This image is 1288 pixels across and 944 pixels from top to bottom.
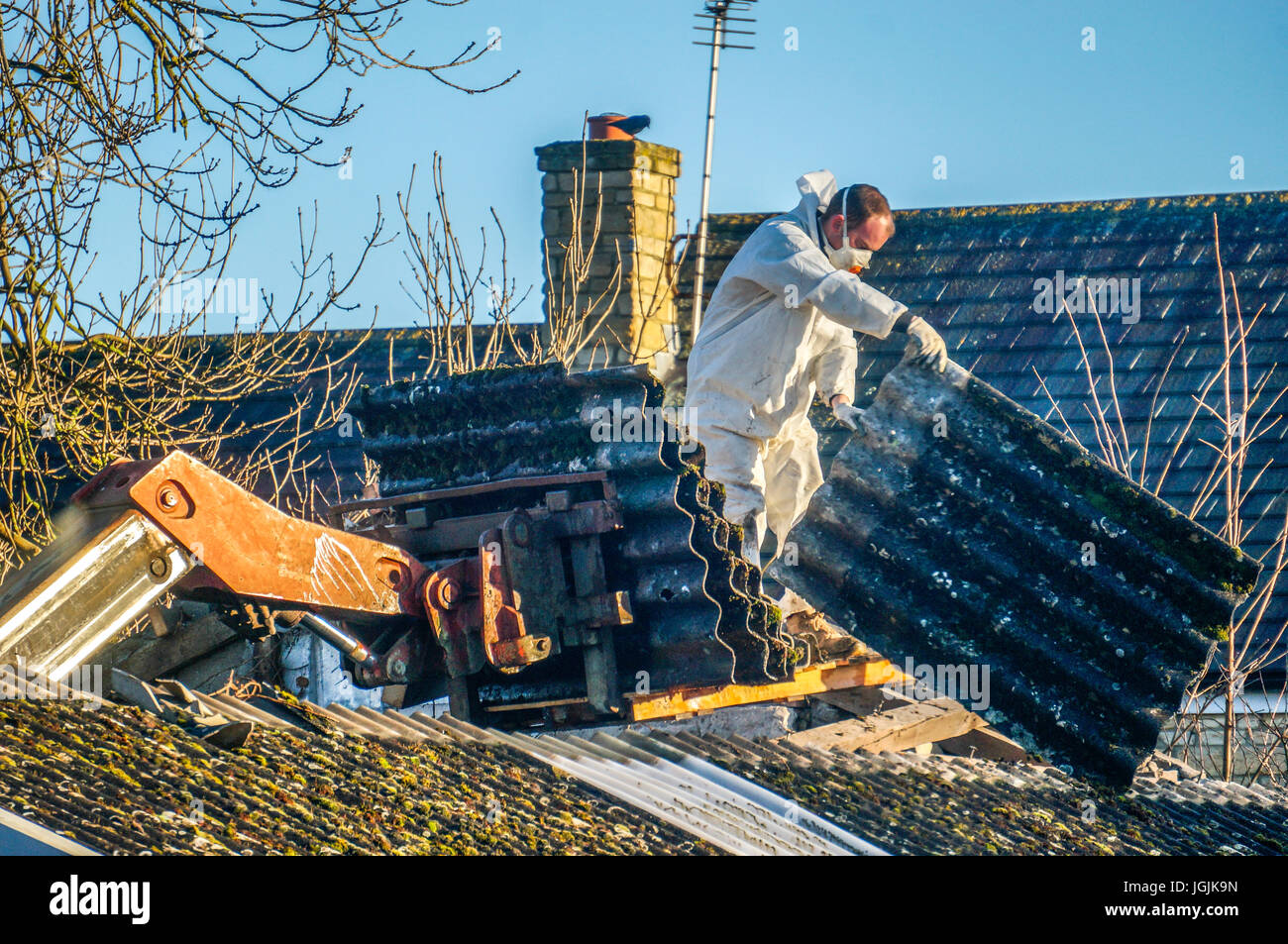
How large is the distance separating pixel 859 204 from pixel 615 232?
4.29 meters

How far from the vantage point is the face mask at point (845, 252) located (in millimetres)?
6469

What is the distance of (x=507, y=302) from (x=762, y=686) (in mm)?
6348

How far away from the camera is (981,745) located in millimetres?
6340

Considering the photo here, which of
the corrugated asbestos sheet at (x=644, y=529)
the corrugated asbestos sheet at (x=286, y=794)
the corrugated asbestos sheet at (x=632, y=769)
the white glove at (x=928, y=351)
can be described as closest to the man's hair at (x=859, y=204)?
the white glove at (x=928, y=351)

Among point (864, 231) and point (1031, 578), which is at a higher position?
point (864, 231)

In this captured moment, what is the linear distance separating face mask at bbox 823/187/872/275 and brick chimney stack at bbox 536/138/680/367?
12.8ft

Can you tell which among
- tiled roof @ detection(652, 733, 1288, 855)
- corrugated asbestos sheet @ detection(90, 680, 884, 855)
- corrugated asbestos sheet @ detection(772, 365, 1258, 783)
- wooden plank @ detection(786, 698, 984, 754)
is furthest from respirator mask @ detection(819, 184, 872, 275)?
corrugated asbestos sheet @ detection(90, 680, 884, 855)

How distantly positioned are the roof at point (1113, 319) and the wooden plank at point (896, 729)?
13.2ft

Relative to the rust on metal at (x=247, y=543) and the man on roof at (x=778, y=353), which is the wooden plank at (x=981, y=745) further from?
the rust on metal at (x=247, y=543)

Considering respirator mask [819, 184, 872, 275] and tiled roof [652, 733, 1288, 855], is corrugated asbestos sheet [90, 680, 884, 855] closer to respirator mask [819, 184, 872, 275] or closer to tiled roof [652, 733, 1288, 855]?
tiled roof [652, 733, 1288, 855]

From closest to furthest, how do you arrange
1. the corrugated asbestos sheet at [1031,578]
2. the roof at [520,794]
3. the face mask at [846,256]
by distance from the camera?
the roof at [520,794] < the corrugated asbestos sheet at [1031,578] < the face mask at [846,256]

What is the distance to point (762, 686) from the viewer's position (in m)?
5.80

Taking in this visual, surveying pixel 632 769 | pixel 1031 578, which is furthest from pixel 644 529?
pixel 1031 578

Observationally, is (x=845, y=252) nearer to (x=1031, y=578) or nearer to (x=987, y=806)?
(x=1031, y=578)
